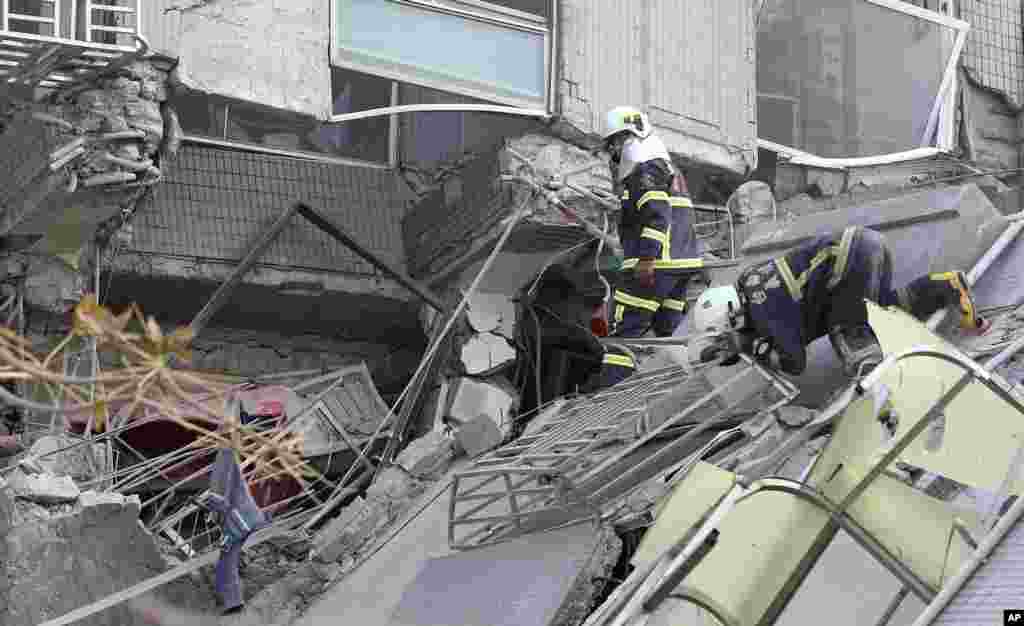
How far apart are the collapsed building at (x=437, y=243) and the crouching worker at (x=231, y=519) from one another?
0.18 meters

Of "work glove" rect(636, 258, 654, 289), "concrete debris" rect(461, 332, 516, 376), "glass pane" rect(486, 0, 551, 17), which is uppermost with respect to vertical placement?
"glass pane" rect(486, 0, 551, 17)

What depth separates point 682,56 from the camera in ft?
48.4

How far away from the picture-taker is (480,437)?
12359 millimetres

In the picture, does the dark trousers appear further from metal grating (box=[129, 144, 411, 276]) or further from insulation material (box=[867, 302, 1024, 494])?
insulation material (box=[867, 302, 1024, 494])

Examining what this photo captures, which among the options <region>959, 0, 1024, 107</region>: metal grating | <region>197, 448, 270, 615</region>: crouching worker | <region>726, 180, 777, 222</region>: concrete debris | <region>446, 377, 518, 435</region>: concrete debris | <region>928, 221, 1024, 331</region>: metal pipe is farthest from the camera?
<region>959, 0, 1024, 107</region>: metal grating

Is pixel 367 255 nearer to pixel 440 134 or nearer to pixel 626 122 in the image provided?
pixel 440 134

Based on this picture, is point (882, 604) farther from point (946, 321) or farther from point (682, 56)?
point (682, 56)

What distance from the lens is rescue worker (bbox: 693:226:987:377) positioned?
10.7 metres

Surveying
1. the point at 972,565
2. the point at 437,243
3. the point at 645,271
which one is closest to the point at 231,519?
the point at 645,271

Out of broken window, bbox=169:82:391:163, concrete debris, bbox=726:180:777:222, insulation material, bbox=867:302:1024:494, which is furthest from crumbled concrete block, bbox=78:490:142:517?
concrete debris, bbox=726:180:777:222

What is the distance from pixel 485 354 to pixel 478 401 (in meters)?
0.40

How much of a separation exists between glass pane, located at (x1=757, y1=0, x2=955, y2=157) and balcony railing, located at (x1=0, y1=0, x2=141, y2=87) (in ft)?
19.6

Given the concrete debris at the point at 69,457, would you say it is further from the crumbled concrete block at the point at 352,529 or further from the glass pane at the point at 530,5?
the glass pane at the point at 530,5

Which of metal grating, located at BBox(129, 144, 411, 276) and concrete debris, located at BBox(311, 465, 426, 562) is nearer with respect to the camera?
concrete debris, located at BBox(311, 465, 426, 562)
